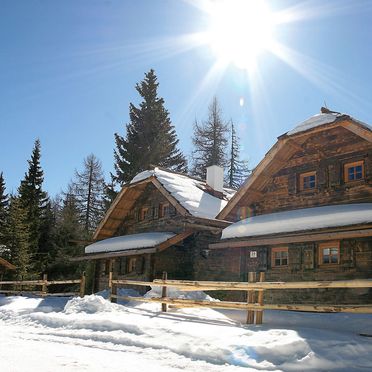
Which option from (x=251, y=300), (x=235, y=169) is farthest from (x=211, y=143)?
(x=251, y=300)

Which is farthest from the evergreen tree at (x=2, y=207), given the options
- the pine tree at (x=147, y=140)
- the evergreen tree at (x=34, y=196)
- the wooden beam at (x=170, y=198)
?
the wooden beam at (x=170, y=198)

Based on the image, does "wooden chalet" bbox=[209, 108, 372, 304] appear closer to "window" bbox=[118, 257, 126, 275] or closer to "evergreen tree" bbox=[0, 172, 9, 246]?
"window" bbox=[118, 257, 126, 275]

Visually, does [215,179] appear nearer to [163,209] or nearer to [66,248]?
[163,209]

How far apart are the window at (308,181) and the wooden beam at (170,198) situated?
491cm

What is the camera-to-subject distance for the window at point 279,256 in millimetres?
15016

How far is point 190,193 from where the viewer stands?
20.5m

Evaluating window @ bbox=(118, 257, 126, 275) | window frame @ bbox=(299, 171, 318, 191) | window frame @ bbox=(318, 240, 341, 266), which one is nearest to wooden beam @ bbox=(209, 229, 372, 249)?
window frame @ bbox=(318, 240, 341, 266)

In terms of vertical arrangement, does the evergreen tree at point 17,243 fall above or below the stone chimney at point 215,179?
below

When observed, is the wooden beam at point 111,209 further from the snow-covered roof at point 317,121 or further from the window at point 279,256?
the snow-covered roof at point 317,121

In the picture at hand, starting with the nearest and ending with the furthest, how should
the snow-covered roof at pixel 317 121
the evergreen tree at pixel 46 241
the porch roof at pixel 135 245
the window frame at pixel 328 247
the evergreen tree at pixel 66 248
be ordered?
the window frame at pixel 328 247 → the snow-covered roof at pixel 317 121 → the porch roof at pixel 135 245 → the evergreen tree at pixel 66 248 → the evergreen tree at pixel 46 241

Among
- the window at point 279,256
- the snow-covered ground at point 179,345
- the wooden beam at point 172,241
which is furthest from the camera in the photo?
the wooden beam at point 172,241

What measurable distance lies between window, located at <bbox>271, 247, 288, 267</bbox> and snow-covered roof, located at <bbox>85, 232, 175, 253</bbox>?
487 cm

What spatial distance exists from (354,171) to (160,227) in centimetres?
1011

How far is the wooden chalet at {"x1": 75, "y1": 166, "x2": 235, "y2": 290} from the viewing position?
734 inches
